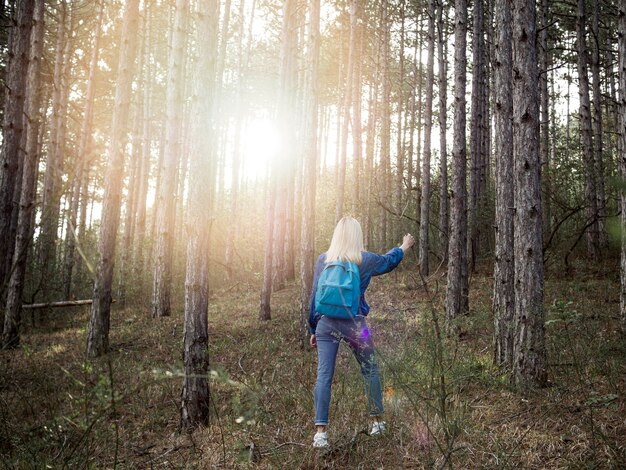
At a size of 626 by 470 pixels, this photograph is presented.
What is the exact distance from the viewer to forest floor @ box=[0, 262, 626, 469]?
2.92 m

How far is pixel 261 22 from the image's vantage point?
20.9 meters

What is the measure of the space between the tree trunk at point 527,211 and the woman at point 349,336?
1.71 metres

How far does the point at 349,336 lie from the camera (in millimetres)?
3754

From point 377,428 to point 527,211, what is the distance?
2914 millimetres

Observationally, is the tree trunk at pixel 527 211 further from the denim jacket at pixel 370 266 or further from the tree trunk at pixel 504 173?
the denim jacket at pixel 370 266

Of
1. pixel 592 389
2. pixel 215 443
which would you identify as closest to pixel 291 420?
pixel 215 443

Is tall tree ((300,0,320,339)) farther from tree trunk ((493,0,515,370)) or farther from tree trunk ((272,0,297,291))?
tree trunk ((493,0,515,370))

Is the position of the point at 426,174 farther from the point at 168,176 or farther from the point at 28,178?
the point at 28,178

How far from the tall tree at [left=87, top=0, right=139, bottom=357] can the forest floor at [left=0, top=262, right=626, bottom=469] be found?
0.53 m

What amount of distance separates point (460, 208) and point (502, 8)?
133 inches

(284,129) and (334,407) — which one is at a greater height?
(284,129)

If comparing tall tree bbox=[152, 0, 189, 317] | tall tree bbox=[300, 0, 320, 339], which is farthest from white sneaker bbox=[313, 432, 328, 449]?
tall tree bbox=[152, 0, 189, 317]

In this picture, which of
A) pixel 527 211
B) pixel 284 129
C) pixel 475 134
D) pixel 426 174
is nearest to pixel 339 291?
pixel 527 211

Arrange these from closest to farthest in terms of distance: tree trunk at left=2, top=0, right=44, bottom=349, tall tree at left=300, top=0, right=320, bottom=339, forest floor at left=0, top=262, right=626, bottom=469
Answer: forest floor at left=0, top=262, right=626, bottom=469
tree trunk at left=2, top=0, right=44, bottom=349
tall tree at left=300, top=0, right=320, bottom=339
